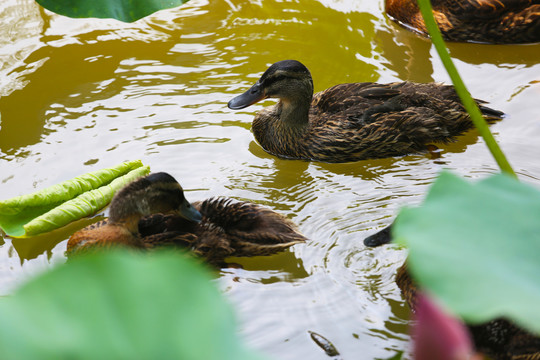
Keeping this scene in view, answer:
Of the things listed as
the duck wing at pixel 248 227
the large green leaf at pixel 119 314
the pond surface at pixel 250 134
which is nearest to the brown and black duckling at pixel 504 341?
the pond surface at pixel 250 134

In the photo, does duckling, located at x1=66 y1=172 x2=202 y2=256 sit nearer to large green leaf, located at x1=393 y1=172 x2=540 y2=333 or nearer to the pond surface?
the pond surface

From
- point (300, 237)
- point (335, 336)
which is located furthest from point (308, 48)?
point (335, 336)

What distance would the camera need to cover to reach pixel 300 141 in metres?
5.01

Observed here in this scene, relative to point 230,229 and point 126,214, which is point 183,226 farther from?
point 126,214

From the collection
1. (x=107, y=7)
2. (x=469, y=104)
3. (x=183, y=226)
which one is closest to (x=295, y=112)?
(x=183, y=226)

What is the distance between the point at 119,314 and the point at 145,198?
9.32 feet

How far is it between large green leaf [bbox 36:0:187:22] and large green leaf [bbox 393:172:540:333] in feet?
7.94

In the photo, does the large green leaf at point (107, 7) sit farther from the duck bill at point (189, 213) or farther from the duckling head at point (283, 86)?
the duckling head at point (283, 86)

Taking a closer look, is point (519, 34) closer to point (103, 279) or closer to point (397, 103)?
point (397, 103)

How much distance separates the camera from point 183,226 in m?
4.05

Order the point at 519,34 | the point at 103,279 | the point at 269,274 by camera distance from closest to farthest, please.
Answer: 1. the point at 103,279
2. the point at 269,274
3. the point at 519,34

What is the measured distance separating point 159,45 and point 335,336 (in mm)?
3326

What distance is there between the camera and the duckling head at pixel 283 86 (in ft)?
16.1

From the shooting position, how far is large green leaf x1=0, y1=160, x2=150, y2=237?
4160mm
